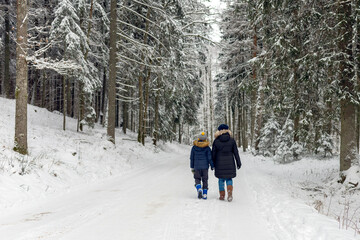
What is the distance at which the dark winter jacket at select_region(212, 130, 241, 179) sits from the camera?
6.84 metres

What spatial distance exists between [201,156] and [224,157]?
64 centimetres

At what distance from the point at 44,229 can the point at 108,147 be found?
920cm

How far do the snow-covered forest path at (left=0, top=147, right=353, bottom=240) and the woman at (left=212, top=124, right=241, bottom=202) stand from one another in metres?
0.58

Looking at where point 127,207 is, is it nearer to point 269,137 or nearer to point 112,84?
point 112,84

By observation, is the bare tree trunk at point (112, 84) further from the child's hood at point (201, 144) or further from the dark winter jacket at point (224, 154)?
the dark winter jacket at point (224, 154)

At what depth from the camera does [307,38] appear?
9594 millimetres

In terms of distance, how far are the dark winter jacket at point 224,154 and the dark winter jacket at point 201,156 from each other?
0.18 m

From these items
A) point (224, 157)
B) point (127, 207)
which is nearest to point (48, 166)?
point (127, 207)

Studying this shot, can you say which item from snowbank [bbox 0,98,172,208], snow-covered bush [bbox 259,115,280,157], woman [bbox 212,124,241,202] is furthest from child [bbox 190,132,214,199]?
snow-covered bush [bbox 259,115,280,157]

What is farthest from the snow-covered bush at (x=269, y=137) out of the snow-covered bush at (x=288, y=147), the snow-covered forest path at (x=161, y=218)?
the snow-covered forest path at (x=161, y=218)

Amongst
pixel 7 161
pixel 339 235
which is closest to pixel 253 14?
pixel 339 235

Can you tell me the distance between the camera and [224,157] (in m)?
6.99

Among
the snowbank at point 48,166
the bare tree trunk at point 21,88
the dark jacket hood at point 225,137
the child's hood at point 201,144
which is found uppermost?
the bare tree trunk at point 21,88

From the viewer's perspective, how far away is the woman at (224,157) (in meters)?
6.80
